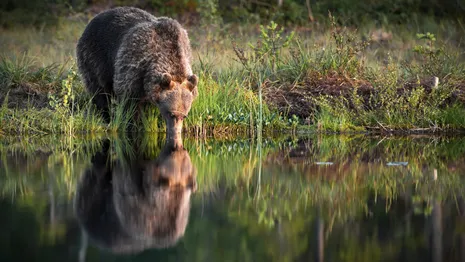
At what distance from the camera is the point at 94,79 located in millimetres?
13562

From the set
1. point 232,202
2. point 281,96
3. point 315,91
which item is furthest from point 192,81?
point 232,202

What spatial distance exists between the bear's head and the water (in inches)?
31.4

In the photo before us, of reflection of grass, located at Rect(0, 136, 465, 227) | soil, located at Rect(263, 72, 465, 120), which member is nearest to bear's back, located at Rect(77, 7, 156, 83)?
reflection of grass, located at Rect(0, 136, 465, 227)

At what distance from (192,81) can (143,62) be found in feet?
3.04

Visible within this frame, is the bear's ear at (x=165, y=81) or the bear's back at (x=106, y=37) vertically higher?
the bear's back at (x=106, y=37)

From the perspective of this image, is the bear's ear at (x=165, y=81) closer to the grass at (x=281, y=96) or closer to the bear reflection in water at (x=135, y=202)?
the grass at (x=281, y=96)

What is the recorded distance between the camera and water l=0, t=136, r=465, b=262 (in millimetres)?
5777

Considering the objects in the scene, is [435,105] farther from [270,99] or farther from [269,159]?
[269,159]

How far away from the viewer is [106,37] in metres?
13.3

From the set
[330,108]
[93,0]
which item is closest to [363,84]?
[330,108]

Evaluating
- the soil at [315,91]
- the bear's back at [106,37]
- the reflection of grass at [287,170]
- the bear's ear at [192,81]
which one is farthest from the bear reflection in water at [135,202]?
the soil at [315,91]

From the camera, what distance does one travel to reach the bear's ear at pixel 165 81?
1163 centimetres

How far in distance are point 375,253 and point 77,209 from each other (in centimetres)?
282

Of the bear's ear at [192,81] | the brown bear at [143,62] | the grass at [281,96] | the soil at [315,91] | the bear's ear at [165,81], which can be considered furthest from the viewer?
the soil at [315,91]
